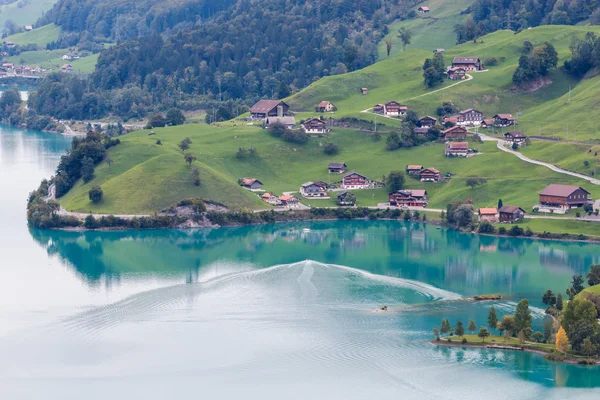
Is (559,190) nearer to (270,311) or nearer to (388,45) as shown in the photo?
(270,311)

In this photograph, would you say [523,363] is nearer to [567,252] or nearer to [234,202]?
[567,252]

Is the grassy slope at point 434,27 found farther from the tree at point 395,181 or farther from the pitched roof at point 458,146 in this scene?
the tree at point 395,181

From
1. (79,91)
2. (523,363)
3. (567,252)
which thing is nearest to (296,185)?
(567,252)

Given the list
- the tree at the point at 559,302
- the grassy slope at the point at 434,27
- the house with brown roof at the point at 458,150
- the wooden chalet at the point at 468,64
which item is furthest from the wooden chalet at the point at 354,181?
the grassy slope at the point at 434,27

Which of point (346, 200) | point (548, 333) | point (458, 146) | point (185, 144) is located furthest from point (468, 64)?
point (548, 333)

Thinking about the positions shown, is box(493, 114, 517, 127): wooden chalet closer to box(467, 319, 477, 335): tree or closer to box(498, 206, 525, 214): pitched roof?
box(498, 206, 525, 214): pitched roof

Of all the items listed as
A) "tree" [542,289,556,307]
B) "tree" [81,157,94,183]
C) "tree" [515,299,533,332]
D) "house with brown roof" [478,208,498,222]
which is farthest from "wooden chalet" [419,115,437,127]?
"tree" [515,299,533,332]
